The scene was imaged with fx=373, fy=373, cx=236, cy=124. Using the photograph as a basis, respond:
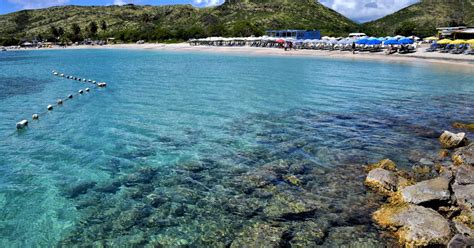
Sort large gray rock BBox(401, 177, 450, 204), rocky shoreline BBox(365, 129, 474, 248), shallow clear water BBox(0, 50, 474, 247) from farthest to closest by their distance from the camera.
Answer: large gray rock BBox(401, 177, 450, 204) < shallow clear water BBox(0, 50, 474, 247) < rocky shoreline BBox(365, 129, 474, 248)

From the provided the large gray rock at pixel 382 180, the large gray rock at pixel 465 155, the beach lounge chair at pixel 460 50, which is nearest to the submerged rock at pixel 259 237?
the large gray rock at pixel 382 180

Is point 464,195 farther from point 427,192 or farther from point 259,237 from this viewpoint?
point 259,237

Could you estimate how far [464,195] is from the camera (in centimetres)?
1073

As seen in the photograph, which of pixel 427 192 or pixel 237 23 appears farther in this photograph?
pixel 237 23

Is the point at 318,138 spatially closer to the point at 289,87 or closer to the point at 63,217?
the point at 63,217

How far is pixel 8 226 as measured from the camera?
9.95 meters

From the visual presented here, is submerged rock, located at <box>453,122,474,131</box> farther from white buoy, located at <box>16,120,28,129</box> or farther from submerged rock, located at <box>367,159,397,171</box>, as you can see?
white buoy, located at <box>16,120,28,129</box>

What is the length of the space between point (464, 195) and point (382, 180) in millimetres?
2315

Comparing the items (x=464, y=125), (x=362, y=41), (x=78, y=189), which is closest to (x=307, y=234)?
(x=78, y=189)

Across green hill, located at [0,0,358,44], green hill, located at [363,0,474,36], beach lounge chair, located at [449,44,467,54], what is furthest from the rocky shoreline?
green hill, located at [363,0,474,36]

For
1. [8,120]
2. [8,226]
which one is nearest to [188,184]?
[8,226]

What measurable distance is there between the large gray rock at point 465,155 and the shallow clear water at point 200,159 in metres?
1.20

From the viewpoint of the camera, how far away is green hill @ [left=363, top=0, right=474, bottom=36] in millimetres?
138500

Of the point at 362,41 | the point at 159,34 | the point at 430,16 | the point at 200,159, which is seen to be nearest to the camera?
the point at 200,159
